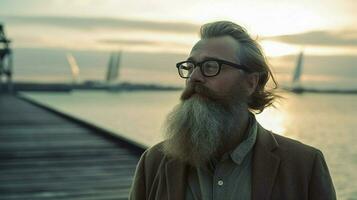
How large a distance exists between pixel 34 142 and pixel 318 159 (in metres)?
10.0

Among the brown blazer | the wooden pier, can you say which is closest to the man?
the brown blazer

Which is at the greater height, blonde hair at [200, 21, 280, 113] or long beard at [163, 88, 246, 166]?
blonde hair at [200, 21, 280, 113]

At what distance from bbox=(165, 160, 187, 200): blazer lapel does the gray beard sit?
0.03 m

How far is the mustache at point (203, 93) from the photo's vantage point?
7.03ft

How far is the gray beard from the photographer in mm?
2119

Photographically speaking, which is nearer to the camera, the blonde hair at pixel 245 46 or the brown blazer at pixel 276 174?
the brown blazer at pixel 276 174

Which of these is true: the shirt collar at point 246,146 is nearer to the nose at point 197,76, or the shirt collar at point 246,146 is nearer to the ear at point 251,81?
the ear at point 251,81

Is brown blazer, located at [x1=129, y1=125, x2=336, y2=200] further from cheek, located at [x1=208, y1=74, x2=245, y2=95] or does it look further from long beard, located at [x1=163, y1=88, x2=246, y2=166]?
cheek, located at [x1=208, y1=74, x2=245, y2=95]

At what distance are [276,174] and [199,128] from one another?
1.04ft

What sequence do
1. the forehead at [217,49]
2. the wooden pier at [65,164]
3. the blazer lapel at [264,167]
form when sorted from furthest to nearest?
1. the wooden pier at [65,164]
2. the forehead at [217,49]
3. the blazer lapel at [264,167]

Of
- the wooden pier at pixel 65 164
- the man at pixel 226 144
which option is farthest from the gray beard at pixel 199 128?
the wooden pier at pixel 65 164

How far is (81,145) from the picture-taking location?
1112cm

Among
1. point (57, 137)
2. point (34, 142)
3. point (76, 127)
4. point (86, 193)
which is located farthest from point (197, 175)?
point (76, 127)

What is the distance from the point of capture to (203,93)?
2.15m
